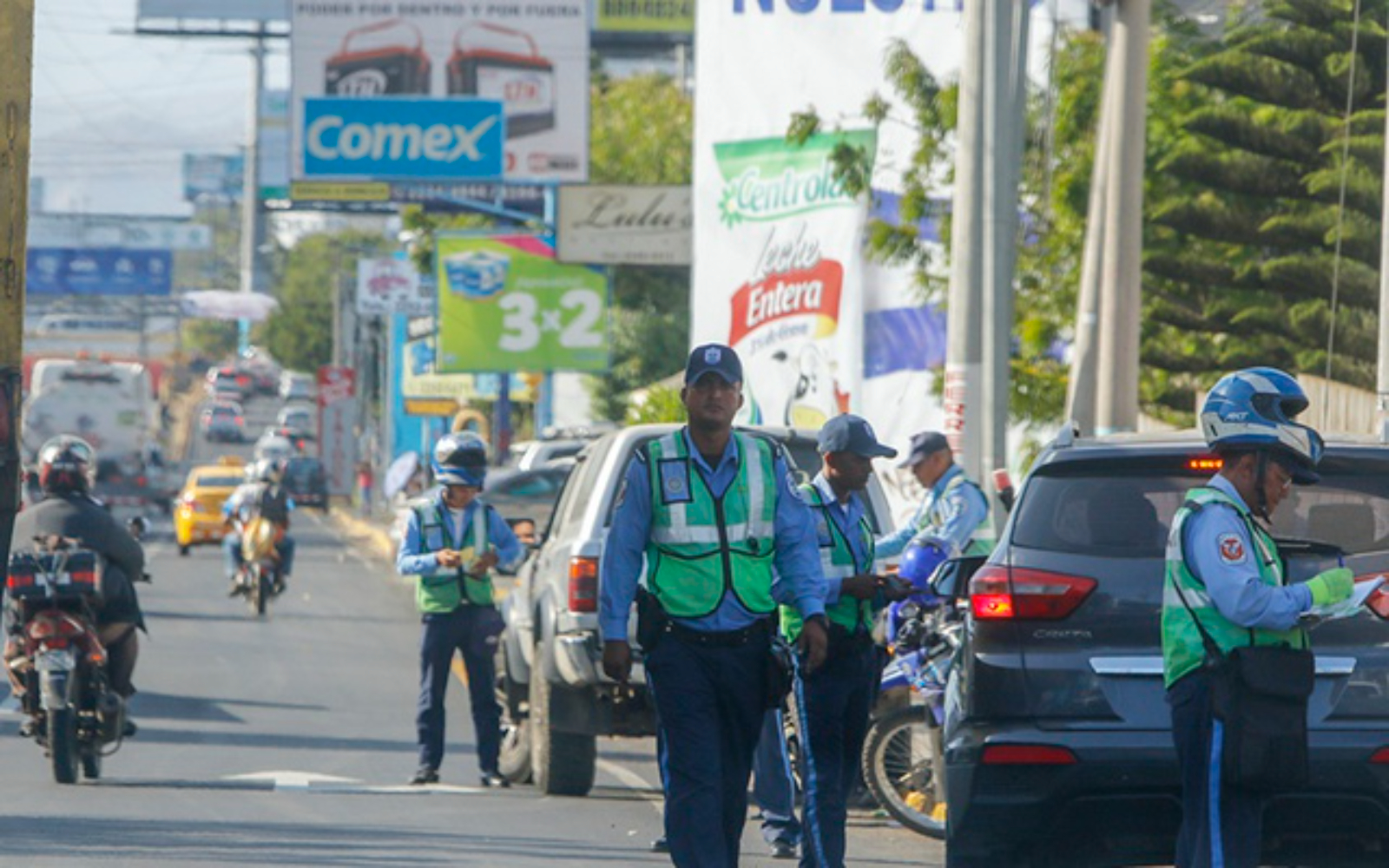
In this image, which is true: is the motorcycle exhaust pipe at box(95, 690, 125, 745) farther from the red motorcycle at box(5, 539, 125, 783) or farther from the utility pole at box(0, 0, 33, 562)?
the utility pole at box(0, 0, 33, 562)

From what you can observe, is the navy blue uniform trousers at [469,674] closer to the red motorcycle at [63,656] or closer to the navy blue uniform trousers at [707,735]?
the red motorcycle at [63,656]

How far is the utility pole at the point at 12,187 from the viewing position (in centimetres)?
839

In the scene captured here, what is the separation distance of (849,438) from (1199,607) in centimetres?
345

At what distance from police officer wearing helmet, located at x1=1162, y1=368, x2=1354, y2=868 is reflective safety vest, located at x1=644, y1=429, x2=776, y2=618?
182 centimetres

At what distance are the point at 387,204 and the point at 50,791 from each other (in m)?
54.4

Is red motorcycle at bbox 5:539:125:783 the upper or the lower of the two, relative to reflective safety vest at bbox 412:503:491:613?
lower

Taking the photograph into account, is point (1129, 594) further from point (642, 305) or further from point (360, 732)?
point (642, 305)

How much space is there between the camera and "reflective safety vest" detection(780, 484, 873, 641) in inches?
417

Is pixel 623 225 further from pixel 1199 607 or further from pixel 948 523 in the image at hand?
pixel 1199 607

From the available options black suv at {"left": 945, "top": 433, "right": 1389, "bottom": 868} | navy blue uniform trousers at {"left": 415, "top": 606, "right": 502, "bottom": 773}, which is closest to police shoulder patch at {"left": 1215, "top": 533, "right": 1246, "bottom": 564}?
black suv at {"left": 945, "top": 433, "right": 1389, "bottom": 868}

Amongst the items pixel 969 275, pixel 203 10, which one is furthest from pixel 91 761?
pixel 203 10

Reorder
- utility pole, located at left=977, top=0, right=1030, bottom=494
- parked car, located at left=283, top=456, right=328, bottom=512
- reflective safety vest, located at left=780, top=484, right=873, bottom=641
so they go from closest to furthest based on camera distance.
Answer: reflective safety vest, located at left=780, top=484, right=873, bottom=641 → utility pole, located at left=977, top=0, right=1030, bottom=494 → parked car, located at left=283, top=456, right=328, bottom=512

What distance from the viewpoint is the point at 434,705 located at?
14617 mm

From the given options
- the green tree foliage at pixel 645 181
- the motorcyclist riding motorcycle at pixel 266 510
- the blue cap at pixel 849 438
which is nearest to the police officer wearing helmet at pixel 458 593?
the blue cap at pixel 849 438
